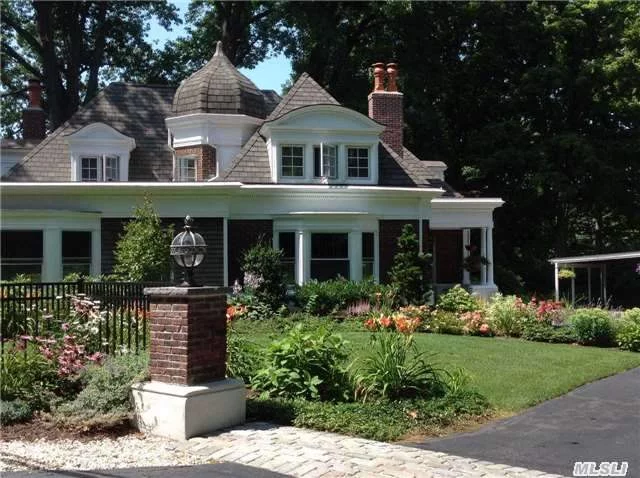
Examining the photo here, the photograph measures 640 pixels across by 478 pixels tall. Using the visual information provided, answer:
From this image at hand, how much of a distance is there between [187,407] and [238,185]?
41.9 feet

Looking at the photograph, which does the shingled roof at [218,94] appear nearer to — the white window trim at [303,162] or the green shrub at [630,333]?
the white window trim at [303,162]

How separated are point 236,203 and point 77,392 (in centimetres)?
1234

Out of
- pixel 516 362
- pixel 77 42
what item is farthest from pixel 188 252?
pixel 77 42

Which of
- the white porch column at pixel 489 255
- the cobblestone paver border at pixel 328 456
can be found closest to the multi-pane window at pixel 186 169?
the white porch column at pixel 489 255

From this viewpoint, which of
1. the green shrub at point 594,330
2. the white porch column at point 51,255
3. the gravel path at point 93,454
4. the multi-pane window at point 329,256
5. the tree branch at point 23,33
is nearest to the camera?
the gravel path at point 93,454

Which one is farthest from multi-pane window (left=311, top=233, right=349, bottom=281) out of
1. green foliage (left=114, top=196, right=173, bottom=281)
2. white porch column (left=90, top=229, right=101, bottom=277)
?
white porch column (left=90, top=229, right=101, bottom=277)

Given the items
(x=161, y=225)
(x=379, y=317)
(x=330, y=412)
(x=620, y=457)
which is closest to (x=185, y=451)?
(x=330, y=412)

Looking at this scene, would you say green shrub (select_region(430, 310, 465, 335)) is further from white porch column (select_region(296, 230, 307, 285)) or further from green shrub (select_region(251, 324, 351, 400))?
green shrub (select_region(251, 324, 351, 400))

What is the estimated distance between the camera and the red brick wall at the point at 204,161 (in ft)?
77.6

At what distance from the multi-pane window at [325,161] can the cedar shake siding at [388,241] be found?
7.50 ft

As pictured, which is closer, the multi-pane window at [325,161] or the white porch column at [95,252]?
the white porch column at [95,252]

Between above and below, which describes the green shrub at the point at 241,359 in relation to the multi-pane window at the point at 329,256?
below

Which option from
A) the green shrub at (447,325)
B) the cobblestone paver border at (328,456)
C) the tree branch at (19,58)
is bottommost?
the cobblestone paver border at (328,456)

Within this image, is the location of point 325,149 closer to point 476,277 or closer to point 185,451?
point 476,277
